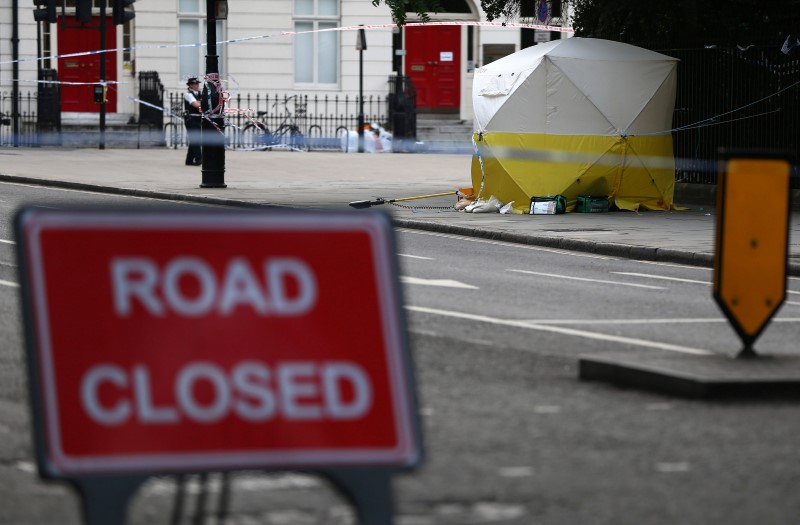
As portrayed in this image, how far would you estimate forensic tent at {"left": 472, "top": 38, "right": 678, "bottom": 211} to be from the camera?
20.7 metres

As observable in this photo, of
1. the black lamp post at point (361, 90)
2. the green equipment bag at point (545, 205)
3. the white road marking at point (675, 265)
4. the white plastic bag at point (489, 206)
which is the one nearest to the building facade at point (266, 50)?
the black lamp post at point (361, 90)

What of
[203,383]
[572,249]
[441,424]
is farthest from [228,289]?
[572,249]

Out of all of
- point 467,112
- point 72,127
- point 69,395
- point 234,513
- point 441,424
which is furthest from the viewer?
point 467,112

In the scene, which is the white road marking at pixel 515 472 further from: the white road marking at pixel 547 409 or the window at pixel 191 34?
the window at pixel 191 34

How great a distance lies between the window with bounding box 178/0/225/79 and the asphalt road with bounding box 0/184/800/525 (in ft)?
96.3

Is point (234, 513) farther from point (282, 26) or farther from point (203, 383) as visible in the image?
point (282, 26)

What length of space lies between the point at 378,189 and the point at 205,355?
20320 millimetres

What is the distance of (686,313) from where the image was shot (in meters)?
11.5

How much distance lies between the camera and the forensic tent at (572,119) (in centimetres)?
2066

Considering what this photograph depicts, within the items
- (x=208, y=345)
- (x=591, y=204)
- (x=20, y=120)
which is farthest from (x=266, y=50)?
(x=208, y=345)

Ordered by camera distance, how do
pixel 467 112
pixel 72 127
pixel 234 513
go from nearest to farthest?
pixel 234 513 < pixel 72 127 < pixel 467 112

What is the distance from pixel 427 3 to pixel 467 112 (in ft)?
68.2

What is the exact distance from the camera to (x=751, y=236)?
27.4 feet

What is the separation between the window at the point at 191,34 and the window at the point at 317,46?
1969 millimetres
